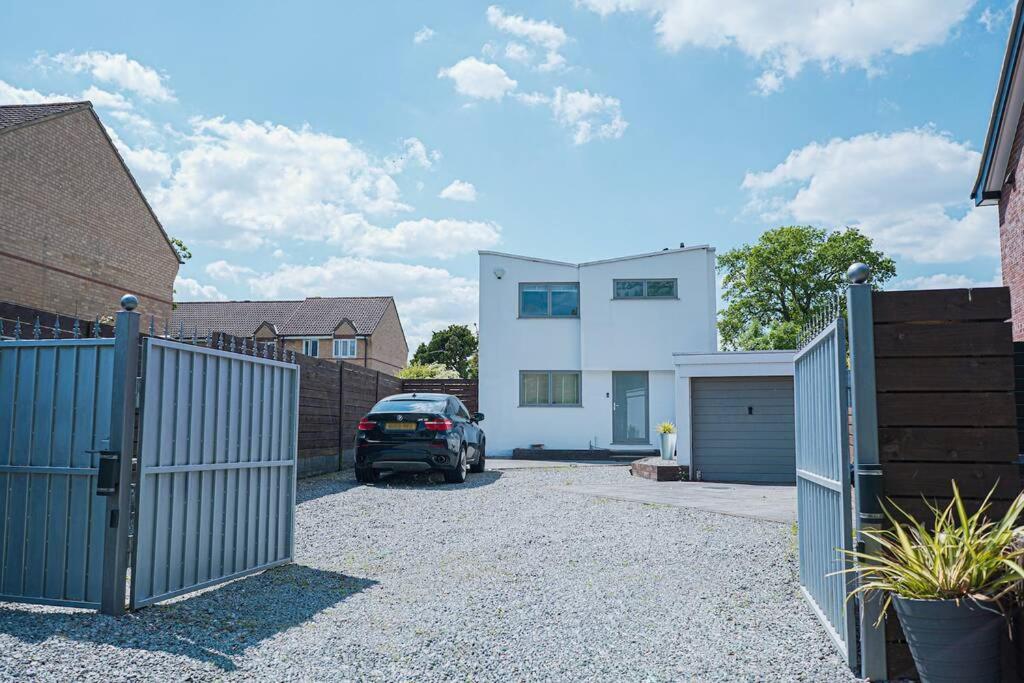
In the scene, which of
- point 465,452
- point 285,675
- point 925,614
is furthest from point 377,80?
point 925,614

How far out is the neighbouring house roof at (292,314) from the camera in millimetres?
51250

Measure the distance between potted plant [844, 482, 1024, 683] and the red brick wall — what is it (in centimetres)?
769

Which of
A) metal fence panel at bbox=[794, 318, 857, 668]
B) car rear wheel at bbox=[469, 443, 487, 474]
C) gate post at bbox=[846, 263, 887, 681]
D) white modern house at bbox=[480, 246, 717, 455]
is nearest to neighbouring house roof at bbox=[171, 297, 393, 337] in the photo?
white modern house at bbox=[480, 246, 717, 455]

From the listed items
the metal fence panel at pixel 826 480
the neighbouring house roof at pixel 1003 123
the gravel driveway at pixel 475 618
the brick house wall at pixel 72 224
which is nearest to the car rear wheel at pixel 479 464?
the gravel driveway at pixel 475 618

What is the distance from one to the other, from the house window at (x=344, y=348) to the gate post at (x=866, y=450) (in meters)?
47.7

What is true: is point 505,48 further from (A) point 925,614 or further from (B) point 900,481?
(A) point 925,614

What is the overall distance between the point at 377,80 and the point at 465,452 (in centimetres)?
643

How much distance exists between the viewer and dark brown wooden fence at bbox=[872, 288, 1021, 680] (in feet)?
12.9

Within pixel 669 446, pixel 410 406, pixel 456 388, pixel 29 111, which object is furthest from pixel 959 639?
pixel 29 111

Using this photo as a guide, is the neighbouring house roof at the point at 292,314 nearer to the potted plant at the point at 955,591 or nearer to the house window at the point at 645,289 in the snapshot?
the house window at the point at 645,289

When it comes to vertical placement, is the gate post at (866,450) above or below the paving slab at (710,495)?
above

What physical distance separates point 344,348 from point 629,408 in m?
31.2

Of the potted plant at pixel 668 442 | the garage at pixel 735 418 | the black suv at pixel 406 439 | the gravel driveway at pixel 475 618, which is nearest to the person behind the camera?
the gravel driveway at pixel 475 618

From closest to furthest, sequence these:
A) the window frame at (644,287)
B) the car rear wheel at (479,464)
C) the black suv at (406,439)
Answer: the black suv at (406,439) < the car rear wheel at (479,464) < the window frame at (644,287)
